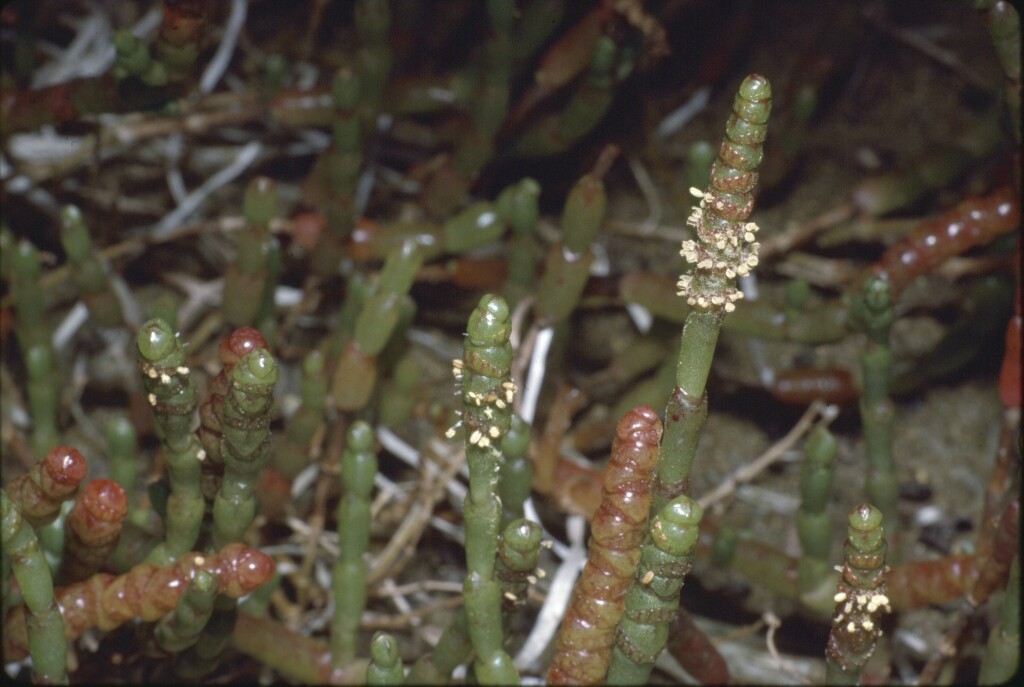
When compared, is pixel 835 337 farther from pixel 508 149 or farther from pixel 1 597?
pixel 1 597

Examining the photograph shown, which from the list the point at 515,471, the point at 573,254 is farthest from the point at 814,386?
the point at 515,471

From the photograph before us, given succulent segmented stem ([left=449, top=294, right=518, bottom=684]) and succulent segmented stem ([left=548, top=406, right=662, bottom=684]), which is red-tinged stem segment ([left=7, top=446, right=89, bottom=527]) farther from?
succulent segmented stem ([left=548, top=406, right=662, bottom=684])

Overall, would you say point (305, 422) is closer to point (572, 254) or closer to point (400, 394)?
point (400, 394)

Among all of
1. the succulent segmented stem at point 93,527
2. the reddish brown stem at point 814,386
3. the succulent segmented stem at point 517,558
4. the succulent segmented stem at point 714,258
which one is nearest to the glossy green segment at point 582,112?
the reddish brown stem at point 814,386

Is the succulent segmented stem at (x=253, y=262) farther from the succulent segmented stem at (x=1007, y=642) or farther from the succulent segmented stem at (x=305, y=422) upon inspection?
the succulent segmented stem at (x=1007, y=642)

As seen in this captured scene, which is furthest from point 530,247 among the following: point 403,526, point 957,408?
point 957,408

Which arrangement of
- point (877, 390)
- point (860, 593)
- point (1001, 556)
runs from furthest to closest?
point (877, 390) < point (1001, 556) < point (860, 593)
